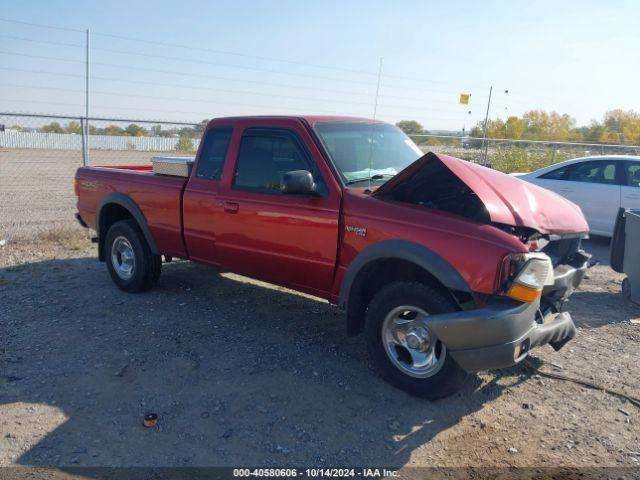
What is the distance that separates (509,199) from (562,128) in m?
43.6

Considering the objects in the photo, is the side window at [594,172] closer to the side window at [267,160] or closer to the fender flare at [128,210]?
the side window at [267,160]

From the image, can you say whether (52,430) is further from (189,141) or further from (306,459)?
(189,141)

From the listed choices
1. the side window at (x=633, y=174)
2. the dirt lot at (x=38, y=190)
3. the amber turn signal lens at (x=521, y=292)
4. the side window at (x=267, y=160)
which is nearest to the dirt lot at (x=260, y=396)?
the amber turn signal lens at (x=521, y=292)

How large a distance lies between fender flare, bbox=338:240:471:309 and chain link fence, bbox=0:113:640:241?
678 cm

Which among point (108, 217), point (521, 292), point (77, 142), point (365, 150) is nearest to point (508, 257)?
point (521, 292)

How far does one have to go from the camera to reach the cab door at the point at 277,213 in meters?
4.37

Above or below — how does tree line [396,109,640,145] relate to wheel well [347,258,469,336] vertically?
above

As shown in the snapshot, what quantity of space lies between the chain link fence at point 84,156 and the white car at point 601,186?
3856 millimetres

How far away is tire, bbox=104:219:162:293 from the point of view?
239 inches

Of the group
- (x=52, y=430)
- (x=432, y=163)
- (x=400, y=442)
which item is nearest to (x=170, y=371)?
(x=52, y=430)

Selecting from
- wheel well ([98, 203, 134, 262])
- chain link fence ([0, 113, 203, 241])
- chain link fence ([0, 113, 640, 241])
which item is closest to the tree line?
chain link fence ([0, 113, 640, 241])

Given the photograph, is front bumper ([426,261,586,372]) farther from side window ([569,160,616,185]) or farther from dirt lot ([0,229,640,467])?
side window ([569,160,616,185])

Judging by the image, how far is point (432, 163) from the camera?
392cm

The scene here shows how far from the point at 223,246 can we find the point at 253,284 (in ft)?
5.17
